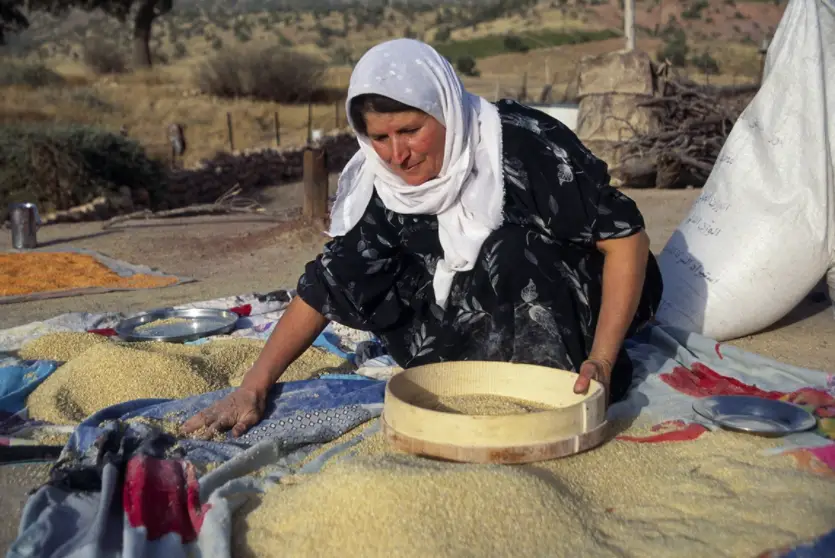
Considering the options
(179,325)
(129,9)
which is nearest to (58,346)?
(179,325)

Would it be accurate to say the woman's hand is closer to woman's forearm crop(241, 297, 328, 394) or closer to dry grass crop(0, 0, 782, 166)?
woman's forearm crop(241, 297, 328, 394)

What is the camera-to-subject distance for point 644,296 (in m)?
2.54

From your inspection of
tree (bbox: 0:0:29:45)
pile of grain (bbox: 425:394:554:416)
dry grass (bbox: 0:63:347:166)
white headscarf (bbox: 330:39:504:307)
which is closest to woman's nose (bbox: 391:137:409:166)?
white headscarf (bbox: 330:39:504:307)

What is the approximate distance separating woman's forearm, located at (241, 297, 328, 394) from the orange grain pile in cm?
282

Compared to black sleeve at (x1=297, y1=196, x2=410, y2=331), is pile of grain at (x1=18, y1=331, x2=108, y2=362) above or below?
below

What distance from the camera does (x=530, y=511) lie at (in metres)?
1.68

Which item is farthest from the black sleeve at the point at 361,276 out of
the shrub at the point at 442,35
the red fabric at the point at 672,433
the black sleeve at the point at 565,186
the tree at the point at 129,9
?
the shrub at the point at 442,35

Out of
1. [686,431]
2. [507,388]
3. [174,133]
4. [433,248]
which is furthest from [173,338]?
[174,133]

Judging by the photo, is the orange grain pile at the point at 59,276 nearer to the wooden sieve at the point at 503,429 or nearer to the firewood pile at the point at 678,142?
the wooden sieve at the point at 503,429

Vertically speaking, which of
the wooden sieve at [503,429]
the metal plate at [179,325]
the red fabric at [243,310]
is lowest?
the red fabric at [243,310]

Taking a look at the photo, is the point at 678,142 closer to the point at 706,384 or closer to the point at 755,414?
the point at 706,384

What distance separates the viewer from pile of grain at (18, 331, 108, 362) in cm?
315

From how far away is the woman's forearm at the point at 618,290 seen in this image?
2199 millimetres

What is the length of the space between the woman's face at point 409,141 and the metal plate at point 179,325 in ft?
4.59
